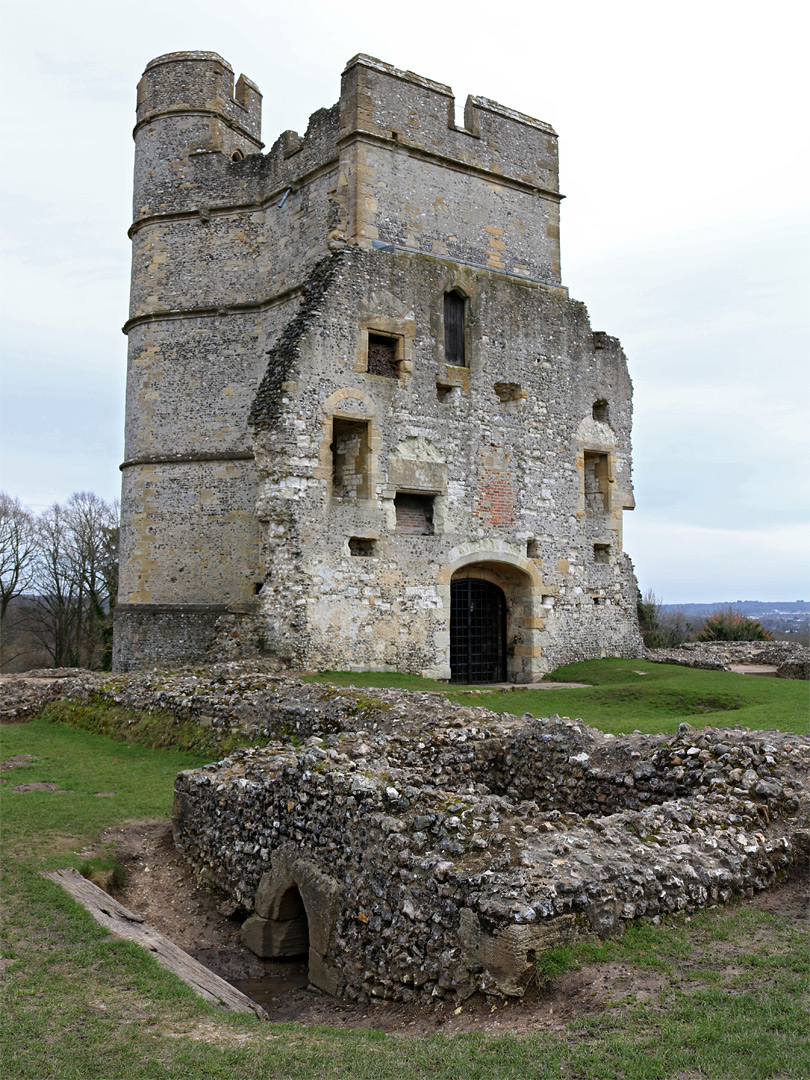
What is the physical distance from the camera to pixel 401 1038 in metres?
4.38

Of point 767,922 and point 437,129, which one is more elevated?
point 437,129

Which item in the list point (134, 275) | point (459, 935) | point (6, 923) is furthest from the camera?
point (134, 275)

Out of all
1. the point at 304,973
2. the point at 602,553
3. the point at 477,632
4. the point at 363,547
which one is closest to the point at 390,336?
the point at 363,547

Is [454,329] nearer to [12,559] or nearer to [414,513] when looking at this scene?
[414,513]

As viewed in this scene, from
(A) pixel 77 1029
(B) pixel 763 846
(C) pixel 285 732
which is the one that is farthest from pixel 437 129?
(A) pixel 77 1029

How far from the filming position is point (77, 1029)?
15.0 ft

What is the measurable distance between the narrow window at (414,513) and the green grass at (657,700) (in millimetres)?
2986

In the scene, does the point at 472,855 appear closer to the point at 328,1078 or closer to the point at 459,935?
the point at 459,935

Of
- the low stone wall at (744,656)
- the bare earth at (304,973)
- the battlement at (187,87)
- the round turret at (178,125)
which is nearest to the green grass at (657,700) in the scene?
the low stone wall at (744,656)

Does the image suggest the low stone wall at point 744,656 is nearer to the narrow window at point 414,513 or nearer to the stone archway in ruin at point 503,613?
the stone archway in ruin at point 503,613

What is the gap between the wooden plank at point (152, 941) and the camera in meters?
5.29

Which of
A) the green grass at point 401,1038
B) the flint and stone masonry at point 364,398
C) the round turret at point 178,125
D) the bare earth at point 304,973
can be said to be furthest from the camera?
the round turret at point 178,125

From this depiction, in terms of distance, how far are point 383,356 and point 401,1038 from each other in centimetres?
1421

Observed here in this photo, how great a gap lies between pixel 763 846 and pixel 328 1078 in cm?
Answer: 335
